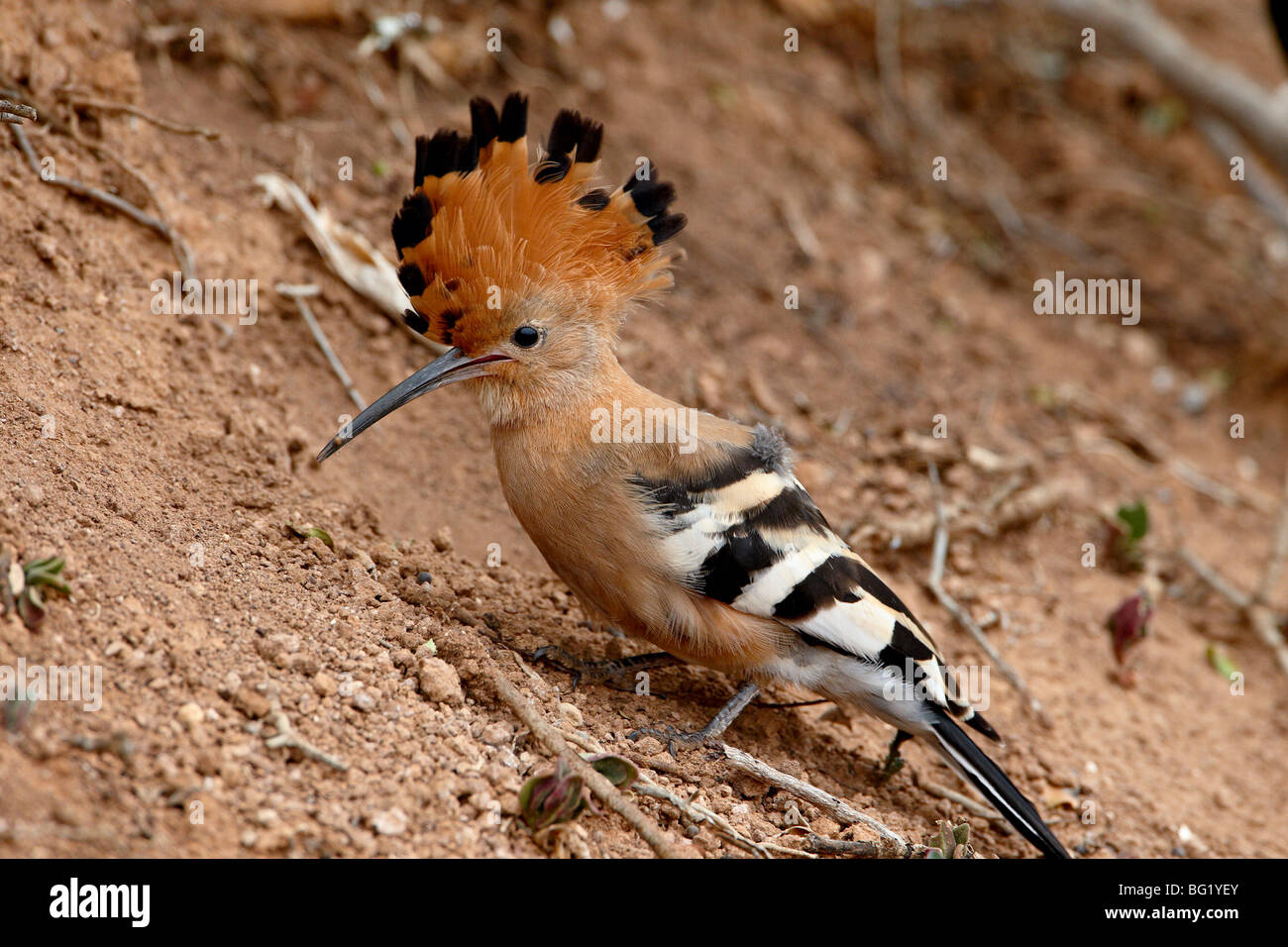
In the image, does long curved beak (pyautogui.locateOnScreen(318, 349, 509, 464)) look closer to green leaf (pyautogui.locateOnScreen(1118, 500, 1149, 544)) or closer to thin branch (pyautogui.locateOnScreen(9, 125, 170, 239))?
thin branch (pyautogui.locateOnScreen(9, 125, 170, 239))

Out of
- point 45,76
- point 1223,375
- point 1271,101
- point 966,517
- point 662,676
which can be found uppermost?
point 1271,101

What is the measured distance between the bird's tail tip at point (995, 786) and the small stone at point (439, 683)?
4.39 feet

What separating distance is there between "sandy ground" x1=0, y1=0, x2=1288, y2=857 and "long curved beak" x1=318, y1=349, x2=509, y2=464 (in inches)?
12.9

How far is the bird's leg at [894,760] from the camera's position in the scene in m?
3.32

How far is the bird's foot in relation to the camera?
10.9ft

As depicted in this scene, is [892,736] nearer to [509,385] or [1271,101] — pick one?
[509,385]

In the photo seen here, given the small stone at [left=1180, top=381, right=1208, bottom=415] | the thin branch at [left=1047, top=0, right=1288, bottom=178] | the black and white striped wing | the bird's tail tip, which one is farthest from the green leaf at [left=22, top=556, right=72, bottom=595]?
the thin branch at [left=1047, top=0, right=1288, bottom=178]

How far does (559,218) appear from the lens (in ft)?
10.2

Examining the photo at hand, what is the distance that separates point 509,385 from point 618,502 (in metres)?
0.47

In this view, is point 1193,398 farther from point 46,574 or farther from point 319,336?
point 46,574

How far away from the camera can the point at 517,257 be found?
306 centimetres
